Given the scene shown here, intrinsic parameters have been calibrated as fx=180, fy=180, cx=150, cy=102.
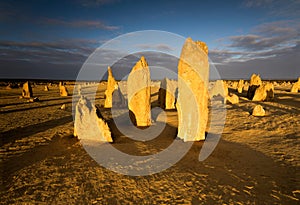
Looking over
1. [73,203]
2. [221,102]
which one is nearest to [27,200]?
[73,203]

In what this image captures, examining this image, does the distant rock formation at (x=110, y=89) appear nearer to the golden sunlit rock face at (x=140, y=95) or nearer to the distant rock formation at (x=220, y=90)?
the golden sunlit rock face at (x=140, y=95)

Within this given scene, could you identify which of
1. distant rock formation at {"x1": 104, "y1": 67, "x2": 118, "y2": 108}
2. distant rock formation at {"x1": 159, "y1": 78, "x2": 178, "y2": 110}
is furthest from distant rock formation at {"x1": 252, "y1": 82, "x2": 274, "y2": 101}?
distant rock formation at {"x1": 104, "y1": 67, "x2": 118, "y2": 108}

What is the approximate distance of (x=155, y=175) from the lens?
14.8ft

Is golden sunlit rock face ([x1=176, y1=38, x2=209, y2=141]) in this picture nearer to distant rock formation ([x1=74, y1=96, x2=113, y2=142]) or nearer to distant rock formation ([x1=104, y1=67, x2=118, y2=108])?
distant rock formation ([x1=74, y1=96, x2=113, y2=142])

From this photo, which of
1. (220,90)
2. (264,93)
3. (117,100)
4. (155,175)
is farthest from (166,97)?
(155,175)

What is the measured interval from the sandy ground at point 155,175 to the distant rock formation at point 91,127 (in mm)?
432

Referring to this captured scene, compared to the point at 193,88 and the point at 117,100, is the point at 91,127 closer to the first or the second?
the point at 193,88

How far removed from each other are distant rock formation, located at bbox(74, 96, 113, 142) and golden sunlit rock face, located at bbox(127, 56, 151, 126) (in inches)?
112

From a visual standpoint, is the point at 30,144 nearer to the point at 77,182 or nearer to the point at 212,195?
the point at 77,182

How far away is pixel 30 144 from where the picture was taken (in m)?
6.55

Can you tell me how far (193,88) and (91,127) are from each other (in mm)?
4065

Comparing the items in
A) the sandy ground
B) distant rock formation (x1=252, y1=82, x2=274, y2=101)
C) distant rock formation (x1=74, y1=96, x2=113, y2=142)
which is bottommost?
the sandy ground

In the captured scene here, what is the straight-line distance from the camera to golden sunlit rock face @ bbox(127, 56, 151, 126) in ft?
30.4

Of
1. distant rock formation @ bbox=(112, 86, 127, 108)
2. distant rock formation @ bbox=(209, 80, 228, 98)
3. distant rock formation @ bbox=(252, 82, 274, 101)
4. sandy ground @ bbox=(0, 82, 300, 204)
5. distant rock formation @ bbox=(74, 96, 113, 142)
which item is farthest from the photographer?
distant rock formation @ bbox=(209, 80, 228, 98)
